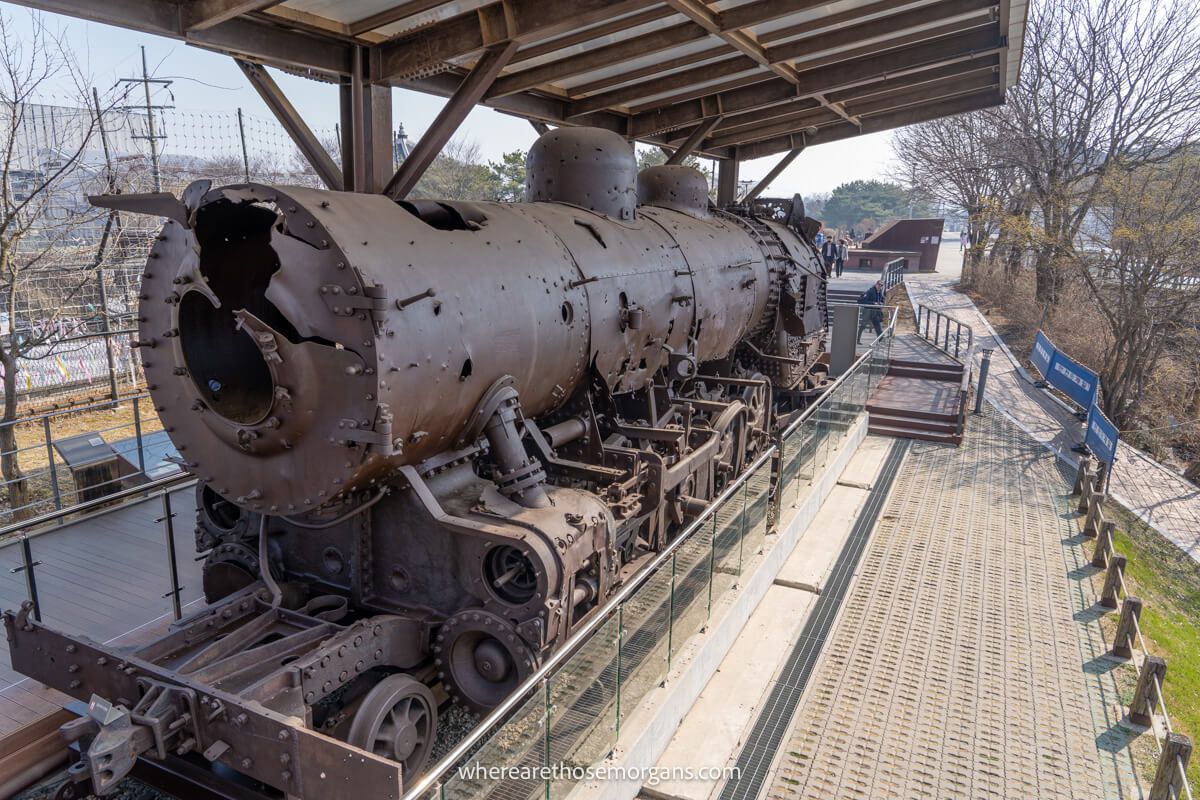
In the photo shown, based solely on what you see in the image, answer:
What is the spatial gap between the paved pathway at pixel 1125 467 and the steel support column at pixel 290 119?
12254 millimetres

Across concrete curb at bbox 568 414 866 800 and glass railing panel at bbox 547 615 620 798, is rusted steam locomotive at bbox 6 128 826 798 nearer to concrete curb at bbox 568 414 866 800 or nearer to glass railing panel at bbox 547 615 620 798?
glass railing panel at bbox 547 615 620 798

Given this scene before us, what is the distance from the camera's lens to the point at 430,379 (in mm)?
4441

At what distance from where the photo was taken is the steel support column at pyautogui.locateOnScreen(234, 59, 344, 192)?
6.75 m

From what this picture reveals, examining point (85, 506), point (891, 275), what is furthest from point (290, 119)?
point (891, 275)

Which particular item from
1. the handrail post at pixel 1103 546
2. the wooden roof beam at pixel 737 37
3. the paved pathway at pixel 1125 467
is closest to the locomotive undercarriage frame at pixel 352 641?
the wooden roof beam at pixel 737 37

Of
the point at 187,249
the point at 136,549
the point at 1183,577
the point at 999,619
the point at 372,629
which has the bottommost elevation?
the point at 1183,577

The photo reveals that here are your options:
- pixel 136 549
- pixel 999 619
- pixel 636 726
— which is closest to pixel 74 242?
pixel 136 549

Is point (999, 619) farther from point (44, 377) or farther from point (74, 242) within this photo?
point (44, 377)

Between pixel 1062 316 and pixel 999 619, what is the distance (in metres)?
19.8

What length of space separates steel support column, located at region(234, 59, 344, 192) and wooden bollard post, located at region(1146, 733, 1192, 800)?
24.7ft

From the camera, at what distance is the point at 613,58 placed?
9.00 m

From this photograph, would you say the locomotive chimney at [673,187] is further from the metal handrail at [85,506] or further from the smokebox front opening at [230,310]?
the metal handrail at [85,506]

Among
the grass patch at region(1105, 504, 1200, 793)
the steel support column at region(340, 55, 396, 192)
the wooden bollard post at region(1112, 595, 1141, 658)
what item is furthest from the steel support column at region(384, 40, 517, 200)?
the grass patch at region(1105, 504, 1200, 793)

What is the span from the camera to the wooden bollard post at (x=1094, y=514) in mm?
9663
